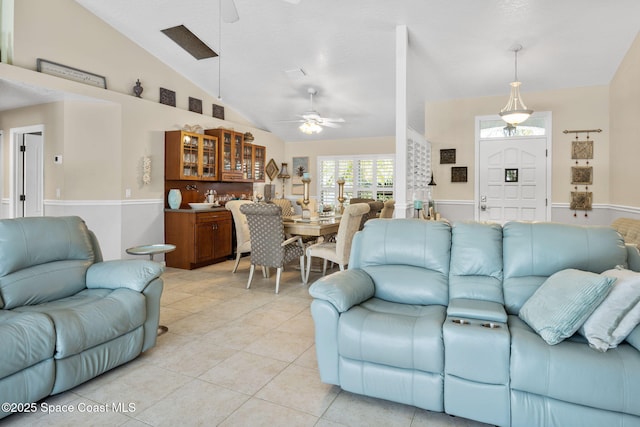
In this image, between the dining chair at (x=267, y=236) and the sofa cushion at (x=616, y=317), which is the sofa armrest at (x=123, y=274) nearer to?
the dining chair at (x=267, y=236)

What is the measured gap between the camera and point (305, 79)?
6.10m

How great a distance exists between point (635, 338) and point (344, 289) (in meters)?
1.43

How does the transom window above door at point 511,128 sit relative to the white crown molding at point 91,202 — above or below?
above

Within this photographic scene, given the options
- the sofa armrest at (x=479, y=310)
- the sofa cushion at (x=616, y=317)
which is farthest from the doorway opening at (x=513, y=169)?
the sofa cushion at (x=616, y=317)

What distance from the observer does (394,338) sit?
2.01 m

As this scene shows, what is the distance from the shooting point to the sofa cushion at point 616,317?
1.72 meters

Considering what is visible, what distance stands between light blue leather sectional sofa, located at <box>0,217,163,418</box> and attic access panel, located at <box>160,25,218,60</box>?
3.36 meters

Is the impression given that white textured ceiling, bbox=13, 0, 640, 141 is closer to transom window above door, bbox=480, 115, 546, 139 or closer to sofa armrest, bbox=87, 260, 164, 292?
transom window above door, bbox=480, 115, 546, 139

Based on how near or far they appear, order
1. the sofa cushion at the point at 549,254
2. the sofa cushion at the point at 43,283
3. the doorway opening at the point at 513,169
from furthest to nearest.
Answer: the doorway opening at the point at 513,169, the sofa cushion at the point at 43,283, the sofa cushion at the point at 549,254

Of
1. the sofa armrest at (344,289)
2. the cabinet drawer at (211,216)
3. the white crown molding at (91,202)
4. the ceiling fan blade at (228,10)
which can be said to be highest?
the ceiling fan blade at (228,10)

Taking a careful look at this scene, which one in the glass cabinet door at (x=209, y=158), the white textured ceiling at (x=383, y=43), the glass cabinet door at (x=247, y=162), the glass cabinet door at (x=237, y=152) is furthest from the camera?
the glass cabinet door at (x=247, y=162)

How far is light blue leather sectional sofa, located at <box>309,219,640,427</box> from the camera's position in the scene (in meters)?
1.68

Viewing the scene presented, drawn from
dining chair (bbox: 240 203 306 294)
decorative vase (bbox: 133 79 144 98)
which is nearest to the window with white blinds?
dining chair (bbox: 240 203 306 294)

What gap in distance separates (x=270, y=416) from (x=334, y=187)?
673 centimetres
